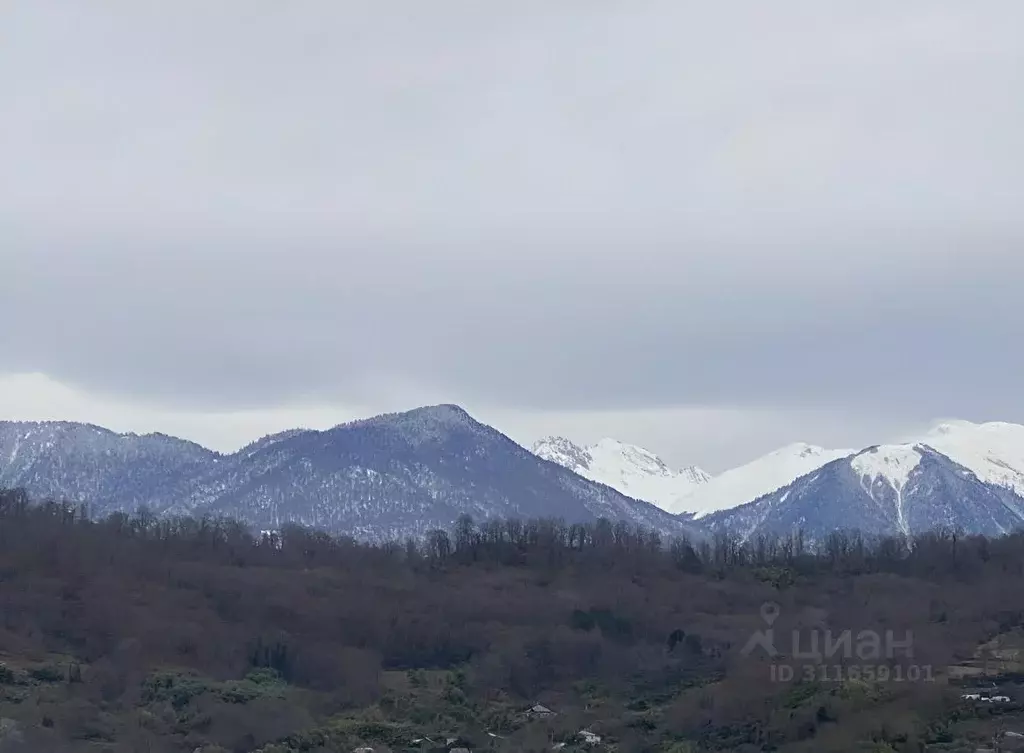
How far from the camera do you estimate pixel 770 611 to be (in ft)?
329

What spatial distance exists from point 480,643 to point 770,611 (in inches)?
746

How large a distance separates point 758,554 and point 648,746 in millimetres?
84390

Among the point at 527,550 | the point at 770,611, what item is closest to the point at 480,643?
the point at 770,611

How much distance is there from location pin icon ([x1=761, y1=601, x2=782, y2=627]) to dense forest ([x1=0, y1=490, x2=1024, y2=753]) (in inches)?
20.0

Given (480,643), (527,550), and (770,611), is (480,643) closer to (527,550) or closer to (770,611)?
(770,611)

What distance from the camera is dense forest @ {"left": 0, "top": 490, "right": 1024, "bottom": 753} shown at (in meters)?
61.3

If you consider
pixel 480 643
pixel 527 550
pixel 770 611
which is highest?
pixel 527 550

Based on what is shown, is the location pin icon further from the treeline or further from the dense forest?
the treeline

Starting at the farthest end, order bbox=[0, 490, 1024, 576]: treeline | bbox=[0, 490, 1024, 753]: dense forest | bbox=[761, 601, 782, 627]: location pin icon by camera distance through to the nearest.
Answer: bbox=[0, 490, 1024, 576]: treeline, bbox=[761, 601, 782, 627]: location pin icon, bbox=[0, 490, 1024, 753]: dense forest

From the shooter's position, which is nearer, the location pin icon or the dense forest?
the dense forest

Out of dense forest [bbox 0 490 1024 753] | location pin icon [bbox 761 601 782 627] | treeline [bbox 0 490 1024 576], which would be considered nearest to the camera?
dense forest [bbox 0 490 1024 753]

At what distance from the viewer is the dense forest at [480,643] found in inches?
2414

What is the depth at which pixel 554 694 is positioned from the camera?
265 feet

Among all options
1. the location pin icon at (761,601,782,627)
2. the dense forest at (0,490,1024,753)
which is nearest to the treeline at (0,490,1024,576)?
the dense forest at (0,490,1024,753)
